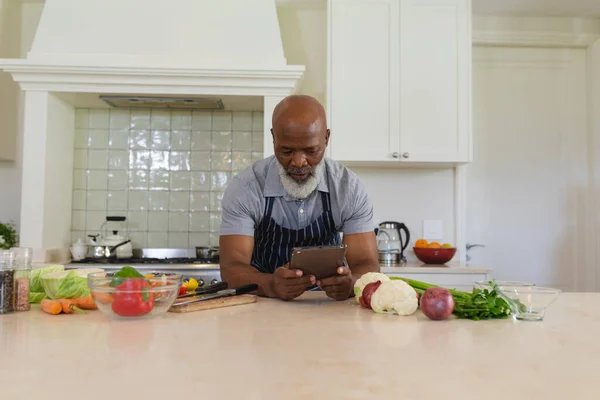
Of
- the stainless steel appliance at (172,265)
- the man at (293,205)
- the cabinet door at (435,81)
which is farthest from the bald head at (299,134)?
the cabinet door at (435,81)

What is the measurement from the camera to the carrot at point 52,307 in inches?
53.6

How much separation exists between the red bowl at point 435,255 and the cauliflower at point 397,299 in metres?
2.07

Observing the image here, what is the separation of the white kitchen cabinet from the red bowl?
553mm

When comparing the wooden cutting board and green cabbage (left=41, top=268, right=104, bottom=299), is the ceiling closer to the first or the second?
the wooden cutting board

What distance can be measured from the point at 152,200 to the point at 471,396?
3.43 m

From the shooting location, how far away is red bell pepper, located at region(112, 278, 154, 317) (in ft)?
4.19

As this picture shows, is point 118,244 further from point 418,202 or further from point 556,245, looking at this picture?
point 556,245

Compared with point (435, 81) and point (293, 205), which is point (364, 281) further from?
point (435, 81)

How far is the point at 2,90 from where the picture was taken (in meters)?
3.62

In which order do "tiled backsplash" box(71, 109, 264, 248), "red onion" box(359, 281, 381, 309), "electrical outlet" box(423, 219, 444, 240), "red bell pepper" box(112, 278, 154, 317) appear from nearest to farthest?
"red bell pepper" box(112, 278, 154, 317) < "red onion" box(359, 281, 381, 309) < "electrical outlet" box(423, 219, 444, 240) < "tiled backsplash" box(71, 109, 264, 248)

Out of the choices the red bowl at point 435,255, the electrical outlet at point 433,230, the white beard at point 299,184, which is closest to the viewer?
the white beard at point 299,184

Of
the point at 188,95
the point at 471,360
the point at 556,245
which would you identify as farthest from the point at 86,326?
the point at 556,245

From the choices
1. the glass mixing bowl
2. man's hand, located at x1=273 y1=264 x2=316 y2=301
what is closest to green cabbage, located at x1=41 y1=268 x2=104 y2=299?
the glass mixing bowl

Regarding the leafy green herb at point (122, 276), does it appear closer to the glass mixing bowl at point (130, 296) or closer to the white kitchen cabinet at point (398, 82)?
the glass mixing bowl at point (130, 296)
